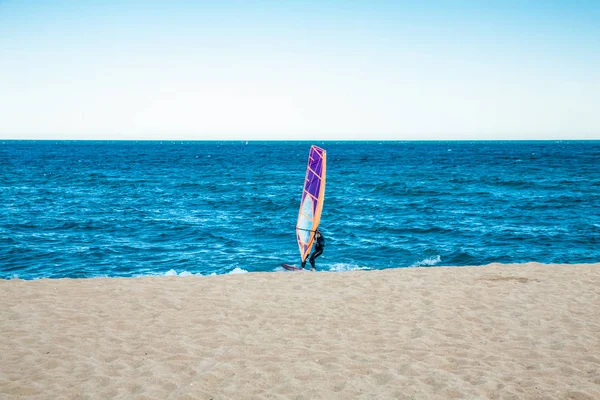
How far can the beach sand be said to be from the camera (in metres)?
5.70

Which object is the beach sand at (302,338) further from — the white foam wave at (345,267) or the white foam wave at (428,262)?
the white foam wave at (428,262)

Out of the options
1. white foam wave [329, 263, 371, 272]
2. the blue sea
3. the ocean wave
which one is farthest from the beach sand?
the blue sea

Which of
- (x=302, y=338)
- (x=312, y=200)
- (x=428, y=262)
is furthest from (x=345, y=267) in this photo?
(x=302, y=338)

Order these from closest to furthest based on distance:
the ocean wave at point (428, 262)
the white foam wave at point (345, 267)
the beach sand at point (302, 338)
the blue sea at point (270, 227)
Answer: the beach sand at point (302, 338)
the white foam wave at point (345, 267)
the ocean wave at point (428, 262)
the blue sea at point (270, 227)

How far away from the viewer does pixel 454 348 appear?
6.93 m

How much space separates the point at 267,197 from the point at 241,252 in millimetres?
15686

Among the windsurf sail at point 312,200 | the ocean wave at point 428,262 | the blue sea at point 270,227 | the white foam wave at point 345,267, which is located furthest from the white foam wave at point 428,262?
the windsurf sail at point 312,200

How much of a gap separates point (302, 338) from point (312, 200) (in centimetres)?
669

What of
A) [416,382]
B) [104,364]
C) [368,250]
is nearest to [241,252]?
[368,250]

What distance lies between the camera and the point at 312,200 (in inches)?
535

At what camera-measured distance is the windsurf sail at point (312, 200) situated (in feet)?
41.9

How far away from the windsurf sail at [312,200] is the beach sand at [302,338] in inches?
94.1

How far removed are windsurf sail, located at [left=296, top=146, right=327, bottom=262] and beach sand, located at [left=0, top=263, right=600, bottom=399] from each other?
2390mm

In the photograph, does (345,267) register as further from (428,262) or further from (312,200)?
(312,200)
